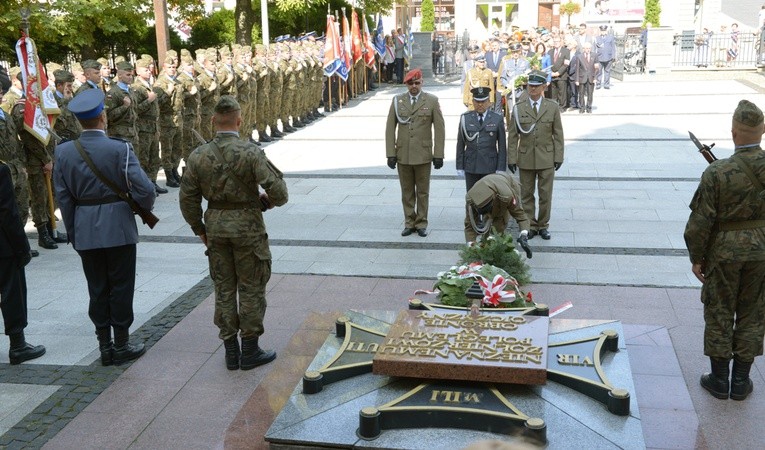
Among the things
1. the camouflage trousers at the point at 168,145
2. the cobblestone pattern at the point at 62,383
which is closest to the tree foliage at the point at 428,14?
the camouflage trousers at the point at 168,145

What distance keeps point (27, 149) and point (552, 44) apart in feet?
51.5

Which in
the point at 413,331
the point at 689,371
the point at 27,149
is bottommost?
the point at 689,371

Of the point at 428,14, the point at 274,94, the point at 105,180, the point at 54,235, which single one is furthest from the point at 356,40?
the point at 428,14

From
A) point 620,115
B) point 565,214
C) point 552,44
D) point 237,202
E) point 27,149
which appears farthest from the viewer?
point 552,44

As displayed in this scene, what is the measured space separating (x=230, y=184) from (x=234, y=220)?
0.79 ft

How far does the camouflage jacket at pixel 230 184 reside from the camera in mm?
5402

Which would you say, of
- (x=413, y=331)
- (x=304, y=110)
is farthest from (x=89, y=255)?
(x=304, y=110)

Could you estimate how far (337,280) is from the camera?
307 inches

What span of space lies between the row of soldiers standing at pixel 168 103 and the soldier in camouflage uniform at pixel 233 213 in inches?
92.3

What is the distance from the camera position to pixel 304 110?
20.2 m

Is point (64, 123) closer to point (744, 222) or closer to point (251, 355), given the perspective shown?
point (251, 355)

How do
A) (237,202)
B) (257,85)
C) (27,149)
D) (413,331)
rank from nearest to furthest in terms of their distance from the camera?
(413,331) → (237,202) → (27,149) → (257,85)

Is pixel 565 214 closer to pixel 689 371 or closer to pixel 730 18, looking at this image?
pixel 689 371

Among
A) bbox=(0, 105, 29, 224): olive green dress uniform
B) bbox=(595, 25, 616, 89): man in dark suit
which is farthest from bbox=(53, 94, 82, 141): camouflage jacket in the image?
bbox=(595, 25, 616, 89): man in dark suit
